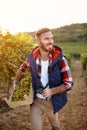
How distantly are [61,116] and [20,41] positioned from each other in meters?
2.25

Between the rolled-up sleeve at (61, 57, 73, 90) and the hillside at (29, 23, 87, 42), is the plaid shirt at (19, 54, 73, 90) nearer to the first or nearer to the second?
the rolled-up sleeve at (61, 57, 73, 90)

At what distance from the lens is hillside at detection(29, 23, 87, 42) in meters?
38.3

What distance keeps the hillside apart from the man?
31026 mm

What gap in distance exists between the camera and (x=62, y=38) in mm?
38625

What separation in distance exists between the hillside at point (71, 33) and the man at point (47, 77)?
3103 cm

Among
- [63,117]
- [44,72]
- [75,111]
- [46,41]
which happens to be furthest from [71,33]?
[46,41]

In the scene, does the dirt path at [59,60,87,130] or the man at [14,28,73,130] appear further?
the dirt path at [59,60,87,130]

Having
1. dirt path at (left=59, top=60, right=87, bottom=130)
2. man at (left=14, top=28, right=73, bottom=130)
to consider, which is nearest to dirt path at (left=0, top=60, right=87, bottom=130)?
dirt path at (left=59, top=60, right=87, bottom=130)

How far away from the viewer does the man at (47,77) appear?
13.9 ft

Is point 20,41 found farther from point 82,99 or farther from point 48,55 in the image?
point 48,55

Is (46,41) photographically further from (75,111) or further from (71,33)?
(71,33)

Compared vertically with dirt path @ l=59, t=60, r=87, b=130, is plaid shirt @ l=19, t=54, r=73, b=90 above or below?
above

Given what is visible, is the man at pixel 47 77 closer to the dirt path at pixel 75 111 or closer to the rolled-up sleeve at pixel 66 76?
the rolled-up sleeve at pixel 66 76

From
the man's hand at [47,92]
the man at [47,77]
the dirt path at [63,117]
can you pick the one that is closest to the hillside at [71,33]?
the dirt path at [63,117]
